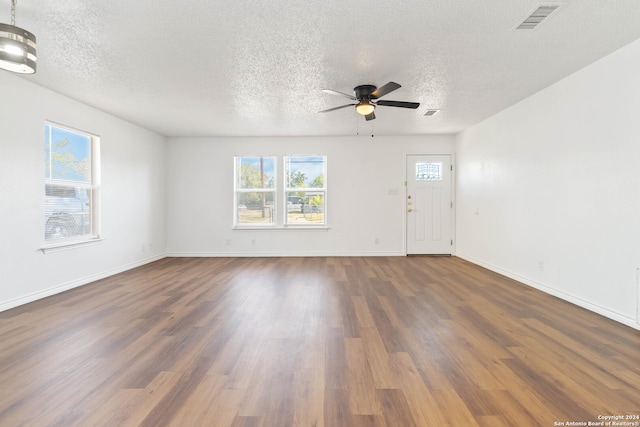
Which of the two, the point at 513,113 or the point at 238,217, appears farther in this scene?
the point at 238,217

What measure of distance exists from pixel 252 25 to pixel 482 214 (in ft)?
15.8

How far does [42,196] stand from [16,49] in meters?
2.39

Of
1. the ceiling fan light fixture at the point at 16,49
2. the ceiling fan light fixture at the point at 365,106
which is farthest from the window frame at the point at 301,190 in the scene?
the ceiling fan light fixture at the point at 16,49

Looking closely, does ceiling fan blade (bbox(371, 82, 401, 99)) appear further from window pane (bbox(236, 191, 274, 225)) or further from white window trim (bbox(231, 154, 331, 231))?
window pane (bbox(236, 191, 274, 225))

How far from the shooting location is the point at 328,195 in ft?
21.9

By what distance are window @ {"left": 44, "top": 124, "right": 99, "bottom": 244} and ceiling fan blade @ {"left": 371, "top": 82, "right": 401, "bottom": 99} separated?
4.10 metres

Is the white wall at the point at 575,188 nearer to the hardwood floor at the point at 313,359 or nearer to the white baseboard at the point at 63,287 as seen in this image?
the hardwood floor at the point at 313,359

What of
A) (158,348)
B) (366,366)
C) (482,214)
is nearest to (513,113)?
(482,214)

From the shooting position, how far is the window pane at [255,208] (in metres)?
6.75

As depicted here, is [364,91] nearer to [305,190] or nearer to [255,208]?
[305,190]

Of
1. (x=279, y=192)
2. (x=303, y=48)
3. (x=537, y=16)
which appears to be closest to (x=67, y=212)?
(x=279, y=192)

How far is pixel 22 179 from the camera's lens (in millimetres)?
3516

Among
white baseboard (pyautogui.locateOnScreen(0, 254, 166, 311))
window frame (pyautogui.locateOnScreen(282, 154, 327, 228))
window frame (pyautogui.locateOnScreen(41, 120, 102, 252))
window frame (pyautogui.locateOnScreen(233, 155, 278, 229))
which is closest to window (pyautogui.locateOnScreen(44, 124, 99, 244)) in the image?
window frame (pyautogui.locateOnScreen(41, 120, 102, 252))

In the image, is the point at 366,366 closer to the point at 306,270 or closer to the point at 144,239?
the point at 306,270
